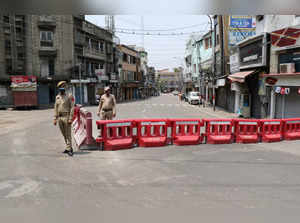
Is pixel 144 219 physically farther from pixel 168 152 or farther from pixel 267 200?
pixel 168 152

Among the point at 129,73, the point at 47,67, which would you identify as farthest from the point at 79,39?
the point at 129,73

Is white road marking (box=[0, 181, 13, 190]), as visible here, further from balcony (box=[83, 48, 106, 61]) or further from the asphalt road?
balcony (box=[83, 48, 106, 61])

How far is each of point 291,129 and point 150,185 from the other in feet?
23.4

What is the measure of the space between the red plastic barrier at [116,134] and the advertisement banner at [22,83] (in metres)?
21.2

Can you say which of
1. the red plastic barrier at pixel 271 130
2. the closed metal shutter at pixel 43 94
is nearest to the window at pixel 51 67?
the closed metal shutter at pixel 43 94

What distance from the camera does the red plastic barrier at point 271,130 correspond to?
8.75 metres

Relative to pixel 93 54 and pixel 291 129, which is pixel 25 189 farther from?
pixel 93 54

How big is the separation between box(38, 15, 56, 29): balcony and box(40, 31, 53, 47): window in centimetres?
77

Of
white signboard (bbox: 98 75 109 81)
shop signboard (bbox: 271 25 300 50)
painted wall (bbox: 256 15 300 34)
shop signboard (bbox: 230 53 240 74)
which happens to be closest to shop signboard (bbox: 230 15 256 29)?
shop signboard (bbox: 230 53 240 74)

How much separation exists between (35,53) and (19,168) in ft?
96.5

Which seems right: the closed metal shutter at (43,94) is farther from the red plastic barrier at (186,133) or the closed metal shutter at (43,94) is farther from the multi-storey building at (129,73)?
the red plastic barrier at (186,133)

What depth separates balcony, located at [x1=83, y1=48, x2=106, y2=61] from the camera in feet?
122

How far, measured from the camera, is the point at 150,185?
4.70 m

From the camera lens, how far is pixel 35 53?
102 feet
